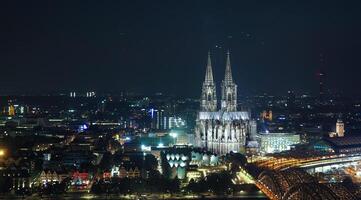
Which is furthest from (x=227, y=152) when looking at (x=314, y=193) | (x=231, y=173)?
(x=314, y=193)

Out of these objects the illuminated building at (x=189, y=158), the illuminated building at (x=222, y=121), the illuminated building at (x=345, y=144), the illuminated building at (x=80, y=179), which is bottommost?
the illuminated building at (x=80, y=179)

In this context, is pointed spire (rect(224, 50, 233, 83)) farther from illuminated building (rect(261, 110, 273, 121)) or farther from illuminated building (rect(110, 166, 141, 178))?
illuminated building (rect(261, 110, 273, 121))

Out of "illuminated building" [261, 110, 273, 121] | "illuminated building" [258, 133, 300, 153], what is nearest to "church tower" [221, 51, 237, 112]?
"illuminated building" [258, 133, 300, 153]

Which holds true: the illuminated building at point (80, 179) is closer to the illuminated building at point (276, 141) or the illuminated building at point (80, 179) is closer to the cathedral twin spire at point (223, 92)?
the cathedral twin spire at point (223, 92)

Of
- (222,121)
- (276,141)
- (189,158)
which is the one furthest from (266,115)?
(189,158)

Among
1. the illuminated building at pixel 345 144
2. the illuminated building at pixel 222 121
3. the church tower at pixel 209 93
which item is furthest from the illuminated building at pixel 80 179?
the illuminated building at pixel 345 144
